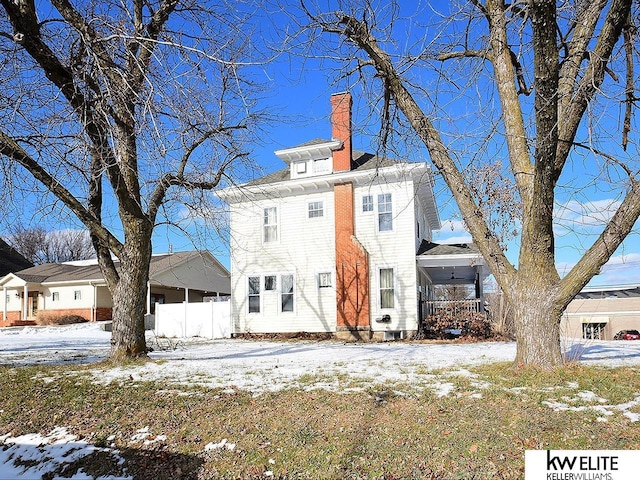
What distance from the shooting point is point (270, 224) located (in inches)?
688

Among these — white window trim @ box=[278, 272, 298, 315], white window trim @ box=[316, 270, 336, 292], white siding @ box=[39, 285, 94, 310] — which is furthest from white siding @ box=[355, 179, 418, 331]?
white siding @ box=[39, 285, 94, 310]

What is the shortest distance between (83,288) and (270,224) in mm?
15189

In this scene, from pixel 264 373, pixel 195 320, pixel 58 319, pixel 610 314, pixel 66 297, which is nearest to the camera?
pixel 264 373

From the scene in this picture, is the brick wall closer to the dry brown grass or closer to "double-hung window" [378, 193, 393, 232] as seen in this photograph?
"double-hung window" [378, 193, 393, 232]

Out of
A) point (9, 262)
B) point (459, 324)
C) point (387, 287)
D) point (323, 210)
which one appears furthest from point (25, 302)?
point (459, 324)

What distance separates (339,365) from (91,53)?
19.1 feet

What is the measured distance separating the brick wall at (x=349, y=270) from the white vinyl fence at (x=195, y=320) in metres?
4.54

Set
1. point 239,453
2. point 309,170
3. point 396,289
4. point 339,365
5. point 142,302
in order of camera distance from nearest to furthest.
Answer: point 239,453 < point 339,365 < point 142,302 < point 396,289 < point 309,170

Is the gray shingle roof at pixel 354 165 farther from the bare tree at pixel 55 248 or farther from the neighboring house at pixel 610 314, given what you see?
the bare tree at pixel 55 248

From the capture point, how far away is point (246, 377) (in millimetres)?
6836

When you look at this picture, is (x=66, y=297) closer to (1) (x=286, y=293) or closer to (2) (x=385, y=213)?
(1) (x=286, y=293)

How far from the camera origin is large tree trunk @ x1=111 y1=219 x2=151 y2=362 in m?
8.38

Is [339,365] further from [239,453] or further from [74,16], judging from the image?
[74,16]

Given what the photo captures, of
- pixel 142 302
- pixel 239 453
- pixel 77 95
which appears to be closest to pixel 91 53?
pixel 77 95
